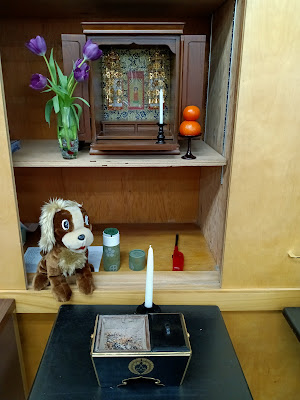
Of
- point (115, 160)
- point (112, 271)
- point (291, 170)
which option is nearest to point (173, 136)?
point (115, 160)

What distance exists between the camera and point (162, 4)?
1.21 meters

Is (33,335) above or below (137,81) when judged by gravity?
below

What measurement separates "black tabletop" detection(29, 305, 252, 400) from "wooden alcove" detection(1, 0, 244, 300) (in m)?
0.13

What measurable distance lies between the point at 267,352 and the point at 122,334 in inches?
27.4

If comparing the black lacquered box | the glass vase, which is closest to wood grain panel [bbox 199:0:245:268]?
the black lacquered box

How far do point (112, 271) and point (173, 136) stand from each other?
1.85ft

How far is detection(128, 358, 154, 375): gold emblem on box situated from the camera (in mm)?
866

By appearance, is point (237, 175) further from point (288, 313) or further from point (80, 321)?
point (80, 321)

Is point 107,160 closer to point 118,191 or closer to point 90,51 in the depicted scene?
point 90,51

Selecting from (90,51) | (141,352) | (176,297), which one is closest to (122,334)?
(141,352)

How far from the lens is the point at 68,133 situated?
113cm

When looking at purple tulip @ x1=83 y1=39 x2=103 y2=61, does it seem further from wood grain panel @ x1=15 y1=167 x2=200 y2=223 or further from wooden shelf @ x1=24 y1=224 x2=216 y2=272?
wooden shelf @ x1=24 y1=224 x2=216 y2=272

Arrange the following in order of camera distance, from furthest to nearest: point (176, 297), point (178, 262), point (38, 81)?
point (178, 262), point (176, 297), point (38, 81)

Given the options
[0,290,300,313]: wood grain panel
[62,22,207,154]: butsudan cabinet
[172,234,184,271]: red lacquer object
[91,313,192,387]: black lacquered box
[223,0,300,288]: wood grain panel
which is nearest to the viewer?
[91,313,192,387]: black lacquered box
